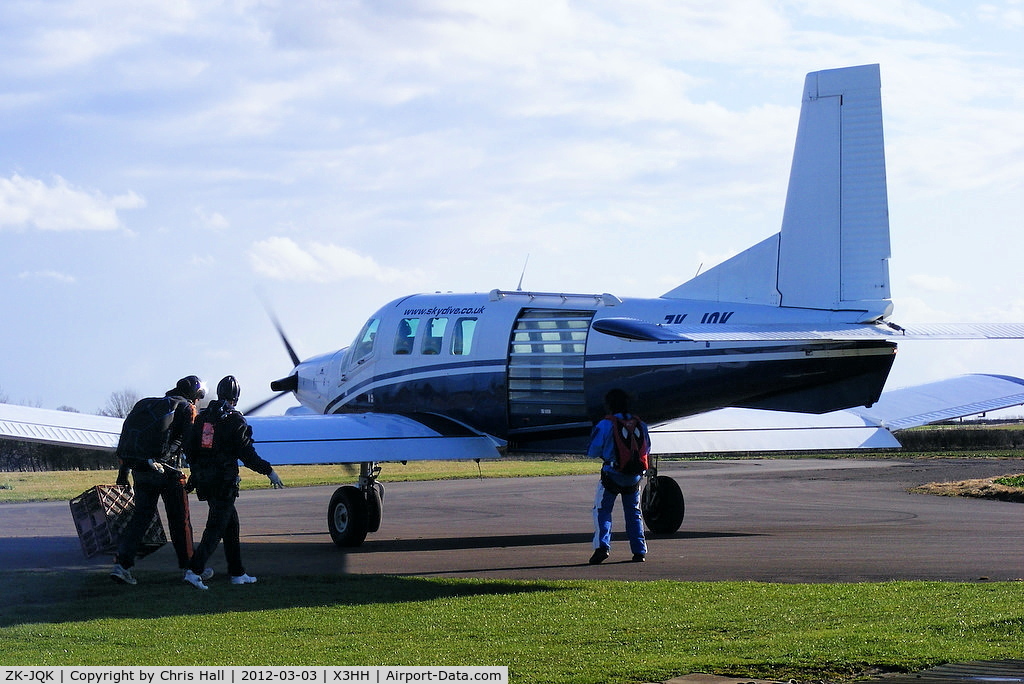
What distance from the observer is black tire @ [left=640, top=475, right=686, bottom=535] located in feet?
59.4

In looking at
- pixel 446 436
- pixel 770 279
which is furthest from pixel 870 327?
pixel 446 436

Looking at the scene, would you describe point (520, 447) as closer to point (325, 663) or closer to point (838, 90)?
point (838, 90)

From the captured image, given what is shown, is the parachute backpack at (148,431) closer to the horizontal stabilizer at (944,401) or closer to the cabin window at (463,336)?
the cabin window at (463,336)

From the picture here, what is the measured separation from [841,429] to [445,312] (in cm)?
677

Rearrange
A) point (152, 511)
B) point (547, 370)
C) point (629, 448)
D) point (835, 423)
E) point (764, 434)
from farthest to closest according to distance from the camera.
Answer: point (835, 423)
point (764, 434)
point (547, 370)
point (629, 448)
point (152, 511)

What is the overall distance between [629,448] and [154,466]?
17.5ft

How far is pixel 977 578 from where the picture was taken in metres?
11.9

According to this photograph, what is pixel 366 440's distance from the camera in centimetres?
1725

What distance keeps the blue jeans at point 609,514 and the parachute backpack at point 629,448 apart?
244 millimetres

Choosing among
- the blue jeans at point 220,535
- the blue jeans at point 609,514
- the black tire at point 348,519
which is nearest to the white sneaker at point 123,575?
the blue jeans at point 220,535

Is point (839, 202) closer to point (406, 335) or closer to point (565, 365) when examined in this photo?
point (565, 365)

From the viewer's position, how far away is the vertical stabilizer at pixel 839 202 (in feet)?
47.8

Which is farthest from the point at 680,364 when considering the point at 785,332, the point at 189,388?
the point at 189,388

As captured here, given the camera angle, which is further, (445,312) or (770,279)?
(445,312)
